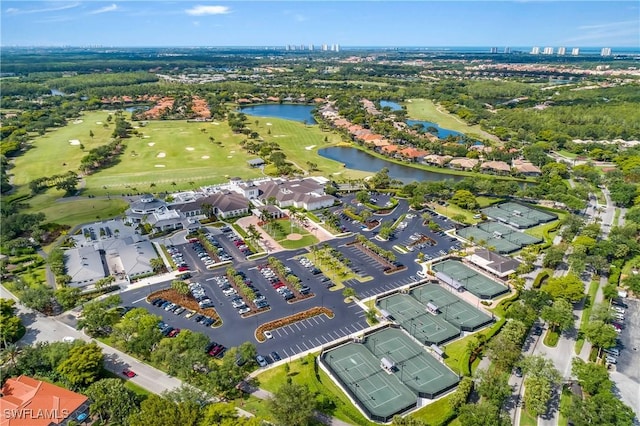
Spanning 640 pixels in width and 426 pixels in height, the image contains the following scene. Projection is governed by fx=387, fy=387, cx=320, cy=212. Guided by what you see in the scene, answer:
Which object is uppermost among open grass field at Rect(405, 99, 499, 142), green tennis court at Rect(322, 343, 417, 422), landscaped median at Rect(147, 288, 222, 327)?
open grass field at Rect(405, 99, 499, 142)

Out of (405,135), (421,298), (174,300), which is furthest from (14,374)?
(405,135)

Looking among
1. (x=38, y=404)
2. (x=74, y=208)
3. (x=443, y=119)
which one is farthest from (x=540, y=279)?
(x=443, y=119)

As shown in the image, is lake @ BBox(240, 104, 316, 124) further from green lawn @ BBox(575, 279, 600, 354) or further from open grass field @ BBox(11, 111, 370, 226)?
green lawn @ BBox(575, 279, 600, 354)

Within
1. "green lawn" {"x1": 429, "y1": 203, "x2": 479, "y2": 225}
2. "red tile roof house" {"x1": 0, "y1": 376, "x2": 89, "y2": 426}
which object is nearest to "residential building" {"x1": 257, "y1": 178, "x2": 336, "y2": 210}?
"green lawn" {"x1": 429, "y1": 203, "x2": 479, "y2": 225}

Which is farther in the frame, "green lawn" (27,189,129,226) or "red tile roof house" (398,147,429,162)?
"red tile roof house" (398,147,429,162)

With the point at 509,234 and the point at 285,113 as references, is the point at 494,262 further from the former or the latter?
the point at 285,113

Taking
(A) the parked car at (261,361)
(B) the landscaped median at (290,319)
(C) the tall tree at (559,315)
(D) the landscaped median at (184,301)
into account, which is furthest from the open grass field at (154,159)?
(C) the tall tree at (559,315)

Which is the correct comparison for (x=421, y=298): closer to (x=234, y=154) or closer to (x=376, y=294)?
(x=376, y=294)
